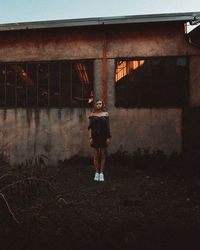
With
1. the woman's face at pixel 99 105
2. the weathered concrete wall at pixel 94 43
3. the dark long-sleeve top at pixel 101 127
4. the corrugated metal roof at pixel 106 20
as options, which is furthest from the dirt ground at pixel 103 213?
the corrugated metal roof at pixel 106 20

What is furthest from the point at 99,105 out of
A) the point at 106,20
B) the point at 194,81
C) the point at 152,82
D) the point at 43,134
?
the point at 194,81

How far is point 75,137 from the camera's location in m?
6.20

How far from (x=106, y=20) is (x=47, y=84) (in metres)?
2.69

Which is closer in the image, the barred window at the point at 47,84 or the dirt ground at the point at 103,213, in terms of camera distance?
the dirt ground at the point at 103,213

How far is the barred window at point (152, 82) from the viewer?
596cm

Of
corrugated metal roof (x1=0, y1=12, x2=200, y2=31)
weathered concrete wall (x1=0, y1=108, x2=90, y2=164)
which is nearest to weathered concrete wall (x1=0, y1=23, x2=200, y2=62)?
corrugated metal roof (x1=0, y1=12, x2=200, y2=31)

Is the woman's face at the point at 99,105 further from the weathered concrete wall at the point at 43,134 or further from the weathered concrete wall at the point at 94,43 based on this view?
the weathered concrete wall at the point at 94,43

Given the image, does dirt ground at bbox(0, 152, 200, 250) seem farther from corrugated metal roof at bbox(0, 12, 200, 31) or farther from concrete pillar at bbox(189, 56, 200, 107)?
corrugated metal roof at bbox(0, 12, 200, 31)

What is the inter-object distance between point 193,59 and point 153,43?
4.26 feet

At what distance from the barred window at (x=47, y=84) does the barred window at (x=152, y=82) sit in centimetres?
103

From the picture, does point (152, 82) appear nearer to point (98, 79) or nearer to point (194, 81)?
point (194, 81)

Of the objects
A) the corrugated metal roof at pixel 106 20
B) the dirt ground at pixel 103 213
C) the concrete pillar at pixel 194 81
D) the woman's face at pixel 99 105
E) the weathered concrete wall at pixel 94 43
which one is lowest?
the dirt ground at pixel 103 213

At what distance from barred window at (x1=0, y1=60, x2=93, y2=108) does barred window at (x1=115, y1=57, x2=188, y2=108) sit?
1026mm

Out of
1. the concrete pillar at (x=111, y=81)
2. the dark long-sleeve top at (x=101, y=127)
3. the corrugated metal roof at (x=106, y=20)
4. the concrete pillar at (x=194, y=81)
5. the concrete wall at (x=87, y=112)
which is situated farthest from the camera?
the concrete pillar at (x=111, y=81)
